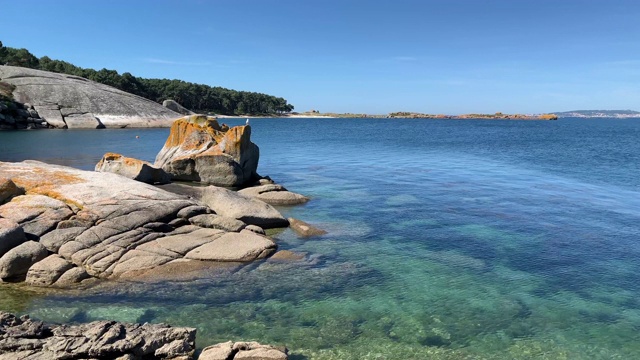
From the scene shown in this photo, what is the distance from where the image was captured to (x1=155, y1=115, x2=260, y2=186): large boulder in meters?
32.8

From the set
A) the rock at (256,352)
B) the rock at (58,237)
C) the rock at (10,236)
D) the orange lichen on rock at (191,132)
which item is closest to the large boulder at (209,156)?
the orange lichen on rock at (191,132)

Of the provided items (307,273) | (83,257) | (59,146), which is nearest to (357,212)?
(307,273)

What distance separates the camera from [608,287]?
16.2 meters

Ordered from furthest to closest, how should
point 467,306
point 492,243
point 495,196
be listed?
point 495,196
point 492,243
point 467,306

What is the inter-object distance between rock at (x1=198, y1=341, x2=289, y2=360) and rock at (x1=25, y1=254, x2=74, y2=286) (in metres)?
7.72

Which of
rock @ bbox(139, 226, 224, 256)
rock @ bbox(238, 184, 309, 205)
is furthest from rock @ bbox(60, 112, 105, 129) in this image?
rock @ bbox(139, 226, 224, 256)

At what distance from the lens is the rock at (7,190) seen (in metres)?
17.8

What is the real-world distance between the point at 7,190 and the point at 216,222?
8.38 meters

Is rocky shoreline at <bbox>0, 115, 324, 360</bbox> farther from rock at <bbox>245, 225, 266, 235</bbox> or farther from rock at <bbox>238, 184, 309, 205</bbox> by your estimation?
rock at <bbox>238, 184, 309, 205</bbox>

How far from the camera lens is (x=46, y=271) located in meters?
15.3

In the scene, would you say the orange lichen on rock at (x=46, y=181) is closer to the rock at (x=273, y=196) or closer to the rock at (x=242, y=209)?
the rock at (x=242, y=209)

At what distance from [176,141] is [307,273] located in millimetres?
23122

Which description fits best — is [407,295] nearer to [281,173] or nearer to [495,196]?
[495,196]

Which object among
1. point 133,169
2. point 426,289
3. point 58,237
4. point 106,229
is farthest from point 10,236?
point 426,289
